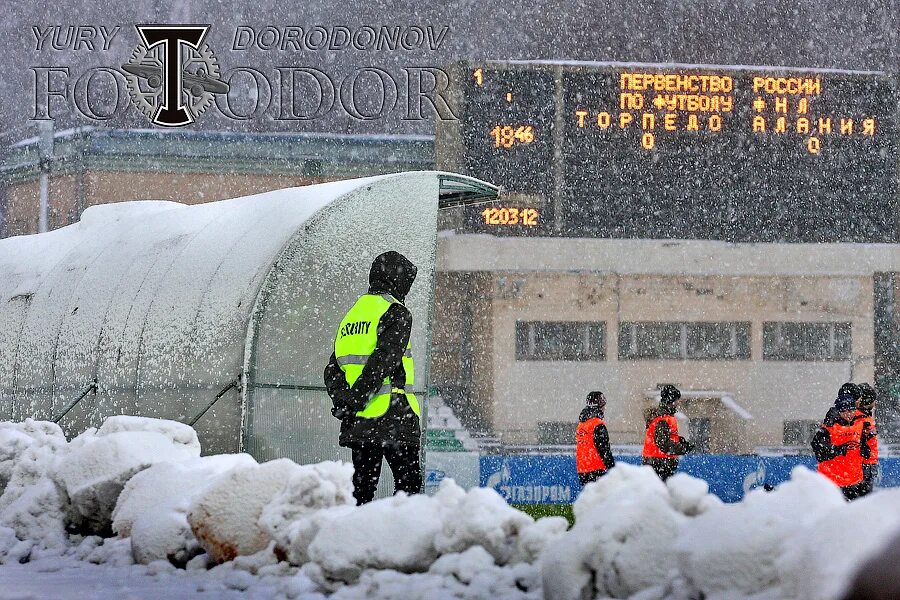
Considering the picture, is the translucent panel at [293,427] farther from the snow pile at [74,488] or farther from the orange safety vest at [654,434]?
the orange safety vest at [654,434]

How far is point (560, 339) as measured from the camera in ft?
87.7

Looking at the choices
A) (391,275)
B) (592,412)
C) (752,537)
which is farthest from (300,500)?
(592,412)

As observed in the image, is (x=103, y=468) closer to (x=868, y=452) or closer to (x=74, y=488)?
(x=74, y=488)

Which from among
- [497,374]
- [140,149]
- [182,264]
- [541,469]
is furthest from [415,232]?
[140,149]

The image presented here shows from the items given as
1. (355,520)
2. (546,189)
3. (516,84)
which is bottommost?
(355,520)

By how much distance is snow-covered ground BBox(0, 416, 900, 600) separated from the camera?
13.3ft

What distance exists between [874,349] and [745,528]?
25387mm

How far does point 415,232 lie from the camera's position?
1120cm

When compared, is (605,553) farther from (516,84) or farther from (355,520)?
(516,84)

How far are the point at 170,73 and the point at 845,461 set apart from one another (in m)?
22.9

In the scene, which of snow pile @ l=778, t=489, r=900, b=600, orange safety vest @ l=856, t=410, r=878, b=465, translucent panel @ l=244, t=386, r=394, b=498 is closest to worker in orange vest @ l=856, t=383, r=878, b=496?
orange safety vest @ l=856, t=410, r=878, b=465

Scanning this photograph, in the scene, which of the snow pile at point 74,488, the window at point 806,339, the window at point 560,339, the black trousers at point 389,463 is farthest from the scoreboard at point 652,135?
→ the black trousers at point 389,463

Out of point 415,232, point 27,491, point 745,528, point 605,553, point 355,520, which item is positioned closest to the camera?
point 745,528

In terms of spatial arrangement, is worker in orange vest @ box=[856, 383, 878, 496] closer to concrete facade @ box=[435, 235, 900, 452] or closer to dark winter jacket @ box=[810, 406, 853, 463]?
dark winter jacket @ box=[810, 406, 853, 463]
